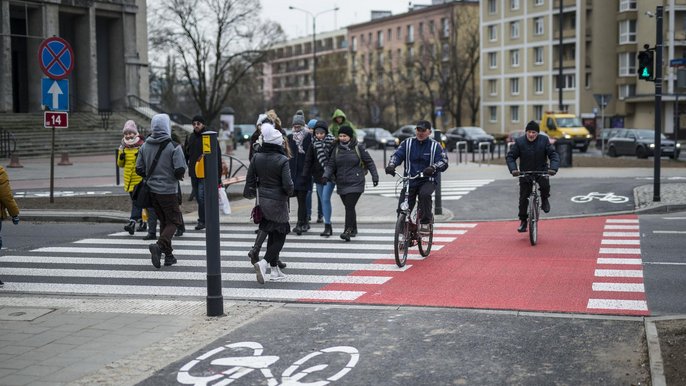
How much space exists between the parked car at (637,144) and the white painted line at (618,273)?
95.3ft

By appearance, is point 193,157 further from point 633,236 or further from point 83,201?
point 633,236

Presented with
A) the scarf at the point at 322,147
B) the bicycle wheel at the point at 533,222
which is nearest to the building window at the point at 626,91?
the scarf at the point at 322,147

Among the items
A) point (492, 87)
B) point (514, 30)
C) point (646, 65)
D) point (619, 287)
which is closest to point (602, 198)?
point (646, 65)

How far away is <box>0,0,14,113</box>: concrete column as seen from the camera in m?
42.6

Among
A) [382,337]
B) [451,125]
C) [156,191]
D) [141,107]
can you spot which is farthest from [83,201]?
[451,125]

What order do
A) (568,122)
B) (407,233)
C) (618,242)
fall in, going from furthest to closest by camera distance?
(568,122) < (618,242) < (407,233)

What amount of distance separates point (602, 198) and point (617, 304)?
10.8 meters

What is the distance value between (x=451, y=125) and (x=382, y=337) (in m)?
84.6

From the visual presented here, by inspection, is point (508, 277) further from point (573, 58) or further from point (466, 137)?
point (573, 58)

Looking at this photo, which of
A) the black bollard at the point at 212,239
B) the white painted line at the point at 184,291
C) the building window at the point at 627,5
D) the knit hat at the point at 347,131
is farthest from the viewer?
the building window at the point at 627,5

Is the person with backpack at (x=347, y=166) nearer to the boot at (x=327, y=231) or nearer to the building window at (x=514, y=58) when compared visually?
the boot at (x=327, y=231)

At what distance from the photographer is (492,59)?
273ft

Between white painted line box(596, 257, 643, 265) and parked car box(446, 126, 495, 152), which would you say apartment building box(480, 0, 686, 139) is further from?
white painted line box(596, 257, 643, 265)

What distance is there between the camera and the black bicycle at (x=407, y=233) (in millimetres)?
10984
